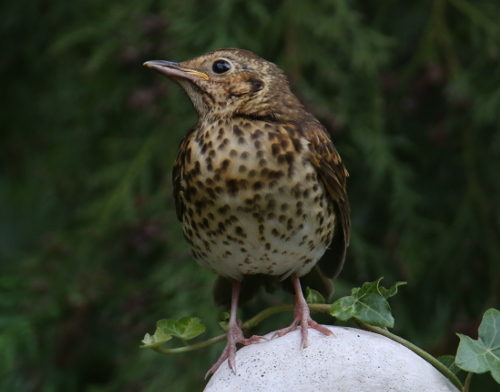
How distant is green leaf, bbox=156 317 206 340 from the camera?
5.66 ft

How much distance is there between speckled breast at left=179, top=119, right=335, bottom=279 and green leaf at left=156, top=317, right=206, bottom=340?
28 centimetres

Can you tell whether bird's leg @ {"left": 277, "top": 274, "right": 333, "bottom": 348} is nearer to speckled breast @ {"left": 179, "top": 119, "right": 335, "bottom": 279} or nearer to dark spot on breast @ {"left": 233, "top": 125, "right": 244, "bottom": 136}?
speckled breast @ {"left": 179, "top": 119, "right": 335, "bottom": 279}

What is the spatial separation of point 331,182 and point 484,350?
24.3 inches

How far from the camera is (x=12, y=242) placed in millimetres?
4359

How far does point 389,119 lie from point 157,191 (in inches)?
38.6

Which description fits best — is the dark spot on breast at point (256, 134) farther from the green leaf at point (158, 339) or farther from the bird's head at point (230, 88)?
the green leaf at point (158, 339)

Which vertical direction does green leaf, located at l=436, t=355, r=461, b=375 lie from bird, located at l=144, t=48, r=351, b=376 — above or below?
below

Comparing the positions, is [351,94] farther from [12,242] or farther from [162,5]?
[12,242]

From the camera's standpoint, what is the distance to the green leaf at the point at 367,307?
1650 mm

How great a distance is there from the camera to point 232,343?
1.84m

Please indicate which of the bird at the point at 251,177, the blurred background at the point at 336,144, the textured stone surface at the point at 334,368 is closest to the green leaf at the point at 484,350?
the textured stone surface at the point at 334,368

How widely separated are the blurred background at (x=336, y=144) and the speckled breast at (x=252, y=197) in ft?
2.95

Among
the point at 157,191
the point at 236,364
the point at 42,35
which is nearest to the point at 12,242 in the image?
the point at 42,35

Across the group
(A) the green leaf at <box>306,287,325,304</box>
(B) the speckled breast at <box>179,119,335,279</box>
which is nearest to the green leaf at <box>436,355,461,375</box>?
(A) the green leaf at <box>306,287,325,304</box>
